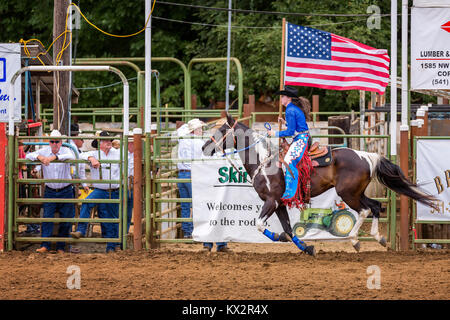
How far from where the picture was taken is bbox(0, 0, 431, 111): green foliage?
90.2 feet

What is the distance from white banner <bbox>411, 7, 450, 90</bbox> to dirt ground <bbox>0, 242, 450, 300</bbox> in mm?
2527

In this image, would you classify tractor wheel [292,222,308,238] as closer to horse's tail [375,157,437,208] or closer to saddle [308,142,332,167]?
saddle [308,142,332,167]

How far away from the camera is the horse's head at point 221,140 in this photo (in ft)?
33.3

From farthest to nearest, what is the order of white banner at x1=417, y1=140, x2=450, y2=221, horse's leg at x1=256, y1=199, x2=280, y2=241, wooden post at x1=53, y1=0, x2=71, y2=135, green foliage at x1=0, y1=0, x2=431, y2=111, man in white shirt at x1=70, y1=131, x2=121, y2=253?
green foliage at x1=0, y1=0, x2=431, y2=111 → wooden post at x1=53, y1=0, x2=71, y2=135 → man in white shirt at x1=70, y1=131, x2=121, y2=253 → white banner at x1=417, y1=140, x2=450, y2=221 → horse's leg at x1=256, y1=199, x2=280, y2=241

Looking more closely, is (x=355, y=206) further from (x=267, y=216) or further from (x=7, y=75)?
(x=7, y=75)

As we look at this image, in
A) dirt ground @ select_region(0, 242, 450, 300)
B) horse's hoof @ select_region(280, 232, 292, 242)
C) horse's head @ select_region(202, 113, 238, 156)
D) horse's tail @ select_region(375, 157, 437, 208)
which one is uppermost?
horse's head @ select_region(202, 113, 238, 156)

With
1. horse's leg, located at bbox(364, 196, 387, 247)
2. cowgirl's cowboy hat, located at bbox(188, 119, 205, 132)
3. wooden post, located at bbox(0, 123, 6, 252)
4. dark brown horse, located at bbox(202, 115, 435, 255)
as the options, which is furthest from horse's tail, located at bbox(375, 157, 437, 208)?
wooden post, located at bbox(0, 123, 6, 252)

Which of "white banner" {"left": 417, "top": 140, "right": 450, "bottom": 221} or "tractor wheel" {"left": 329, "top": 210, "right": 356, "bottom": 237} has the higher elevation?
"white banner" {"left": 417, "top": 140, "right": 450, "bottom": 221}

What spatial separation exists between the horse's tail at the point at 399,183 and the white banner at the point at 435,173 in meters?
0.55

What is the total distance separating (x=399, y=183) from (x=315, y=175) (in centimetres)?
115

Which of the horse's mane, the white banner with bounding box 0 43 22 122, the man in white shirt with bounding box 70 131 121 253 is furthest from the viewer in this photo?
the man in white shirt with bounding box 70 131 121 253

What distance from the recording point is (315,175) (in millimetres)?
10180

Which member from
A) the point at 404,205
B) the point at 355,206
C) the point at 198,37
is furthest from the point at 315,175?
the point at 198,37

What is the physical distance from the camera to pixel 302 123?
10.1m
